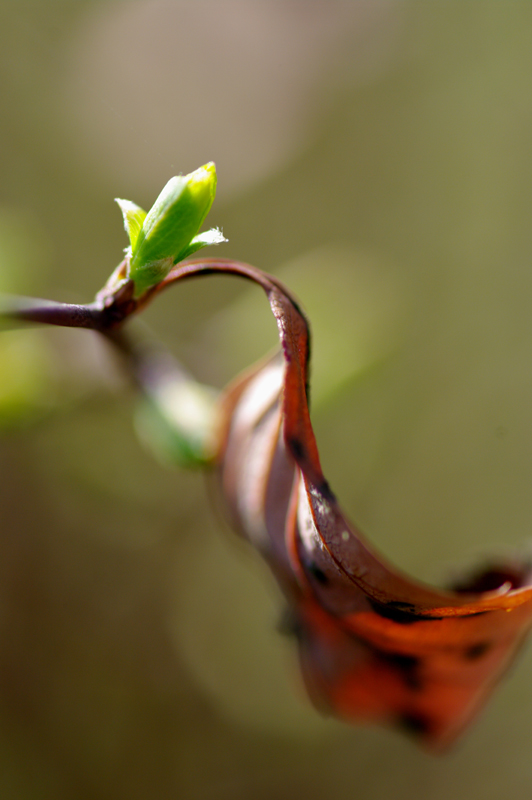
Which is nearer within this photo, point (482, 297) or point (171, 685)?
point (171, 685)

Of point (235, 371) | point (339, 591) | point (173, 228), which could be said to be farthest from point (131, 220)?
point (235, 371)

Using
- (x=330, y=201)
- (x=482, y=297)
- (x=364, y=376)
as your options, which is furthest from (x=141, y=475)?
(x=482, y=297)

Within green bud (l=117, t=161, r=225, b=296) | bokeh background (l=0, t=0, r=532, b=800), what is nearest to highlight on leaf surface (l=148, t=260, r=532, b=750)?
green bud (l=117, t=161, r=225, b=296)

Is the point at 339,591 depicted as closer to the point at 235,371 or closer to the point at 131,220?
the point at 131,220

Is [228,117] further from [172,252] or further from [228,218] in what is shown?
[172,252]

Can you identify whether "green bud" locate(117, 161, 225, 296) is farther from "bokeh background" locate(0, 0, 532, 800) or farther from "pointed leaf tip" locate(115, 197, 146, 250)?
"bokeh background" locate(0, 0, 532, 800)

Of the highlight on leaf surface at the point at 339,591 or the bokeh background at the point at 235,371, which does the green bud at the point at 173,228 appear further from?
the bokeh background at the point at 235,371
